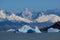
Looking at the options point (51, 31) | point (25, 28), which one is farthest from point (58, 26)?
point (25, 28)

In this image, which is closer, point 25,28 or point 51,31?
point 25,28

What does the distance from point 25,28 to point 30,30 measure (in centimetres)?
242

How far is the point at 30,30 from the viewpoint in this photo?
50.2 meters

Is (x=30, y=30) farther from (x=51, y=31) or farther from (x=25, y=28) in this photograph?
(x=51, y=31)

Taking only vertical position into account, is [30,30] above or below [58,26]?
below

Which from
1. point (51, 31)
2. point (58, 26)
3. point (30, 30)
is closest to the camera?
point (30, 30)

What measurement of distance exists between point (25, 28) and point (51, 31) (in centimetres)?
739

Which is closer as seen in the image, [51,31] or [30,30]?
[30,30]

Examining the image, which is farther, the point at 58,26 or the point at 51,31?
the point at 58,26

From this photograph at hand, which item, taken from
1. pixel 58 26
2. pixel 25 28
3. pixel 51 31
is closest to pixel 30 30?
pixel 25 28

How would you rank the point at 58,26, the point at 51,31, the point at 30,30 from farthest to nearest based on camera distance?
1. the point at 58,26
2. the point at 51,31
3. the point at 30,30

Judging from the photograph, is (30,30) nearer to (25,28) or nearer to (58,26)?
(25,28)

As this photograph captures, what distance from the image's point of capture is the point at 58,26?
2739 inches

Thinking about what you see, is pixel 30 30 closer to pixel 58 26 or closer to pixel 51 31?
pixel 51 31
